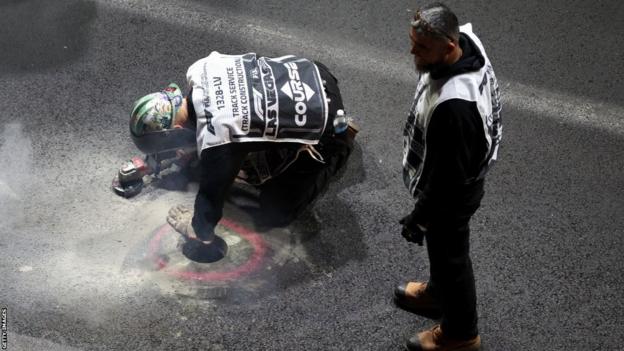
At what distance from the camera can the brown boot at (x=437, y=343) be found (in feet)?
11.6

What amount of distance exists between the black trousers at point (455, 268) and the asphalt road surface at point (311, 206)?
0.39 m

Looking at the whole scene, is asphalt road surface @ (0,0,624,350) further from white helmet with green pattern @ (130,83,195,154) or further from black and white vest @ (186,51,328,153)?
black and white vest @ (186,51,328,153)

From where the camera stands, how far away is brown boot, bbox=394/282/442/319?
376 cm

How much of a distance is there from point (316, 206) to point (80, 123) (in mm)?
1671

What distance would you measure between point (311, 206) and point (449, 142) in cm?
169

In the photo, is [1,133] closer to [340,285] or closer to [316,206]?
[316,206]

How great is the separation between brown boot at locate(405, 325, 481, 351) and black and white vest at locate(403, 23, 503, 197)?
84cm

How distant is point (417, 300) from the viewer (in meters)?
3.78

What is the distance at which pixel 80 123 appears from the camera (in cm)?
469

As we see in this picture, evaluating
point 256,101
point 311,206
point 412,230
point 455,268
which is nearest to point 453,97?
point 412,230

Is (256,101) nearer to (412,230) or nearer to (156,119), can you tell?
(156,119)

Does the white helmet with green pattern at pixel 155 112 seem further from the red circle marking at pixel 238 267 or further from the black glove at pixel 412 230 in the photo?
the black glove at pixel 412 230

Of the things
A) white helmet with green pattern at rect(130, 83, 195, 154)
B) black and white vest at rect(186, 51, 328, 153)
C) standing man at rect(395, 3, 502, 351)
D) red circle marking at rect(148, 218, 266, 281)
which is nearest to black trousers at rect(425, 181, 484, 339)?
standing man at rect(395, 3, 502, 351)

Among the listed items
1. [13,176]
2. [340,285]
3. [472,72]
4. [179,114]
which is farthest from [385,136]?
[13,176]
